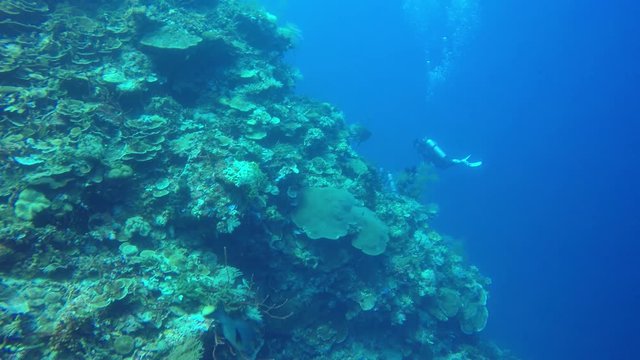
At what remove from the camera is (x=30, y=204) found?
187 inches

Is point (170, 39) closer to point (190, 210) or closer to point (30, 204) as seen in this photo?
point (190, 210)

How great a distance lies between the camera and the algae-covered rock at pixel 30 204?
4637mm

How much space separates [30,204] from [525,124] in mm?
108225

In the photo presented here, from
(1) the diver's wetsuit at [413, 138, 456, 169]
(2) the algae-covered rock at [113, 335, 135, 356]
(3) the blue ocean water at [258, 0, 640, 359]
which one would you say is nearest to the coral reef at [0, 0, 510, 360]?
(2) the algae-covered rock at [113, 335, 135, 356]

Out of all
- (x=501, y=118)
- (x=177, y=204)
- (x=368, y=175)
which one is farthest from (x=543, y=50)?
(x=177, y=204)

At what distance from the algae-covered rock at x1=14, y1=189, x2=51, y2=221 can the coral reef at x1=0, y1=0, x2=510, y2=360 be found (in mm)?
21

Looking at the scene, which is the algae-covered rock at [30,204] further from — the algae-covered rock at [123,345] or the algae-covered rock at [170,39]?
the algae-covered rock at [170,39]

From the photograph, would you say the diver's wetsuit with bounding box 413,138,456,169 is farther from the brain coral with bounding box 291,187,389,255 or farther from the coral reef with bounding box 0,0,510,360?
the brain coral with bounding box 291,187,389,255

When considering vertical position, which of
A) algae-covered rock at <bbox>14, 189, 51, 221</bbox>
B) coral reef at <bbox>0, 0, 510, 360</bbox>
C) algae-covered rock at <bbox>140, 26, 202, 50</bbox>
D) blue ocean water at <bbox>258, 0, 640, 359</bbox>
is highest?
blue ocean water at <bbox>258, 0, 640, 359</bbox>

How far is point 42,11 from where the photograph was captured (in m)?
7.70

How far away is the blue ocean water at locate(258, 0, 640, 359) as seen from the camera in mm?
57156

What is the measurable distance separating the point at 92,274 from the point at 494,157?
8903cm

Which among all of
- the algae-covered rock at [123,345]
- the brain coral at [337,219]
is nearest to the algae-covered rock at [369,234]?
the brain coral at [337,219]

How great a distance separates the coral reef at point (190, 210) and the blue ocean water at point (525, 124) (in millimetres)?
43898
